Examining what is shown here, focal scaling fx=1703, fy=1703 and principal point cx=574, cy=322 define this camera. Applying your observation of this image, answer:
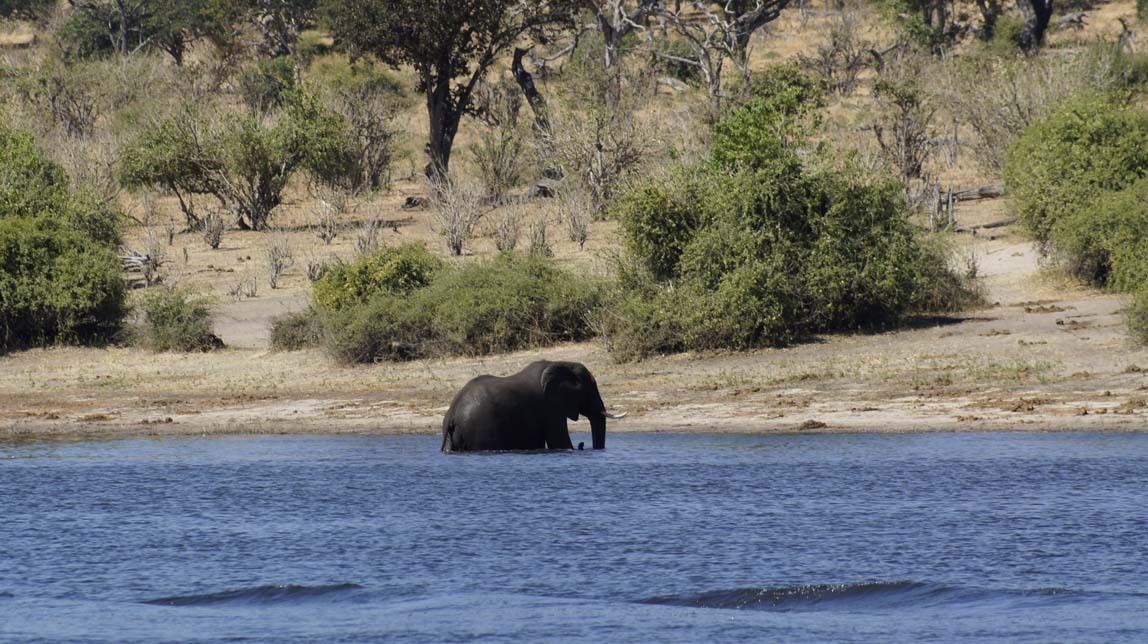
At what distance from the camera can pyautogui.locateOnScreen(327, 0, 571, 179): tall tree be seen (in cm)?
4522

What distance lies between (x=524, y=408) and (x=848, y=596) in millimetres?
6870

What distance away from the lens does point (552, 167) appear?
139 feet

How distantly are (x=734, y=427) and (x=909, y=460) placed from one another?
317 cm

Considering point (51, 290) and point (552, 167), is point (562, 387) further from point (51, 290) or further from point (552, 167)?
point (552, 167)

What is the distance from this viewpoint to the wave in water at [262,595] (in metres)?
12.2

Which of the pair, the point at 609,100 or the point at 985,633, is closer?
the point at 985,633

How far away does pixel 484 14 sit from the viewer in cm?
4628

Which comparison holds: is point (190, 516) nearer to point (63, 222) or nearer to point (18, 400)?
point (18, 400)

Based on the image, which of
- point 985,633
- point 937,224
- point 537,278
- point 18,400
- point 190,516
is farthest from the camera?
point 937,224

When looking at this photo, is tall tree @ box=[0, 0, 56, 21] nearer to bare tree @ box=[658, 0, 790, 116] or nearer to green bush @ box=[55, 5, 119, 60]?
green bush @ box=[55, 5, 119, 60]

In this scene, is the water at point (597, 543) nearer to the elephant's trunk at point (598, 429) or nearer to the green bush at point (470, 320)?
the elephant's trunk at point (598, 429)

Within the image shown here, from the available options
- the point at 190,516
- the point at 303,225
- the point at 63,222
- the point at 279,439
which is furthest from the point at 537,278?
the point at 303,225

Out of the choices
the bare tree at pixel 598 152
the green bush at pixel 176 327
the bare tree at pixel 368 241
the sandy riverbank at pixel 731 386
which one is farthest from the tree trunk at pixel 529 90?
the sandy riverbank at pixel 731 386

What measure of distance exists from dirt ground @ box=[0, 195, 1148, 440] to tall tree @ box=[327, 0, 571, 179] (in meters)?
18.6
